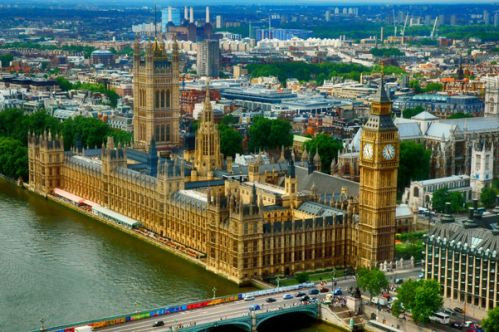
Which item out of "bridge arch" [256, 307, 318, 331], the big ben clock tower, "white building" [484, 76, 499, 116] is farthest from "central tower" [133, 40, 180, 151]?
"bridge arch" [256, 307, 318, 331]

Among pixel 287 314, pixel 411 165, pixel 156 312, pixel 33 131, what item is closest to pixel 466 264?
pixel 287 314

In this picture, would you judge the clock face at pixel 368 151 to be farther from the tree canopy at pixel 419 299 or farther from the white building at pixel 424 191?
the white building at pixel 424 191

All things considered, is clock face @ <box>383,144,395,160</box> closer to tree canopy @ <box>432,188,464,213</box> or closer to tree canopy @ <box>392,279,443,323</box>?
tree canopy @ <box>392,279,443,323</box>

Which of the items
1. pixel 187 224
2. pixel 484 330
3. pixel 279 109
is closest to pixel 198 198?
pixel 187 224

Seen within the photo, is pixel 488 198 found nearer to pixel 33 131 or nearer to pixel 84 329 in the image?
pixel 84 329

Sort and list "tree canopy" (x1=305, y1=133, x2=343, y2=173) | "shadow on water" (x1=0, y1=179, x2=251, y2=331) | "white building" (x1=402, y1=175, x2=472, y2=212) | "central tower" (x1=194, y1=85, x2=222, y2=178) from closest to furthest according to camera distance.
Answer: "shadow on water" (x1=0, y1=179, x2=251, y2=331)
"central tower" (x1=194, y1=85, x2=222, y2=178)
"white building" (x1=402, y1=175, x2=472, y2=212)
"tree canopy" (x1=305, y1=133, x2=343, y2=173)

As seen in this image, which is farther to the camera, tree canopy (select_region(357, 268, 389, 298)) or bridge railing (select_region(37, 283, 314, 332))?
tree canopy (select_region(357, 268, 389, 298))

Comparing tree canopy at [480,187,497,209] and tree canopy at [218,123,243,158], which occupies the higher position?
tree canopy at [218,123,243,158]

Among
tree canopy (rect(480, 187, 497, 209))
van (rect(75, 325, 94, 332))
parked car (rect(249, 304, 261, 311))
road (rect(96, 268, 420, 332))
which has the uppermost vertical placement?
tree canopy (rect(480, 187, 497, 209))
